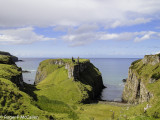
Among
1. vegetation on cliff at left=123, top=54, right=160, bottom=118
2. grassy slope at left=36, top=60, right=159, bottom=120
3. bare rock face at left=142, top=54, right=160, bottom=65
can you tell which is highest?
bare rock face at left=142, top=54, right=160, bottom=65

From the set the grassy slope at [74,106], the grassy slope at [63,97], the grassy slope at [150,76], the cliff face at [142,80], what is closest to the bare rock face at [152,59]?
the cliff face at [142,80]

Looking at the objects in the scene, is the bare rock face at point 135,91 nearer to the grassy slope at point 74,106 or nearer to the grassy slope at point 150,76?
the grassy slope at point 150,76

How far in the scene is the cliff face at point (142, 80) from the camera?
79.6m

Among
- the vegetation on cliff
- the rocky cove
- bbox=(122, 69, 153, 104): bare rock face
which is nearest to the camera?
the rocky cove

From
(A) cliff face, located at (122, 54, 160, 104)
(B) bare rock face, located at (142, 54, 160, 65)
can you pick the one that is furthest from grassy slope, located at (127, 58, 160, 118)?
(B) bare rock face, located at (142, 54, 160, 65)

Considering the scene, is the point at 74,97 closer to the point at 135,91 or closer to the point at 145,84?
the point at 135,91

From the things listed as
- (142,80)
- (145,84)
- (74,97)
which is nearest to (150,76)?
(145,84)

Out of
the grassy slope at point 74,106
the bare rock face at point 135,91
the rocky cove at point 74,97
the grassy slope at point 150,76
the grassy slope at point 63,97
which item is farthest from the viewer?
the bare rock face at point 135,91

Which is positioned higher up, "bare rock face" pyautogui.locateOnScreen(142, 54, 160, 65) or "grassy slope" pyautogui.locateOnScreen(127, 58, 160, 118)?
"bare rock face" pyautogui.locateOnScreen(142, 54, 160, 65)

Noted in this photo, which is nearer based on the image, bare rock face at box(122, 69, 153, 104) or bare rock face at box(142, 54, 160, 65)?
bare rock face at box(122, 69, 153, 104)

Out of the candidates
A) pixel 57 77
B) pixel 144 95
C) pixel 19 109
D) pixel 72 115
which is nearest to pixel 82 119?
pixel 72 115

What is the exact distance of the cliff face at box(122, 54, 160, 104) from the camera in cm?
7962

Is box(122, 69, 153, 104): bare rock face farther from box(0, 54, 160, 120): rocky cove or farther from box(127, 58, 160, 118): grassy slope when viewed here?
box(127, 58, 160, 118): grassy slope

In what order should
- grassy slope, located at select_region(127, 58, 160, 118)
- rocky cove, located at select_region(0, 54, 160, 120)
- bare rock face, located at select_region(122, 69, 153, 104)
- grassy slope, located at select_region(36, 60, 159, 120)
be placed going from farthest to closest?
bare rock face, located at select_region(122, 69, 153, 104) → grassy slope, located at select_region(127, 58, 160, 118) → grassy slope, located at select_region(36, 60, 159, 120) → rocky cove, located at select_region(0, 54, 160, 120)
